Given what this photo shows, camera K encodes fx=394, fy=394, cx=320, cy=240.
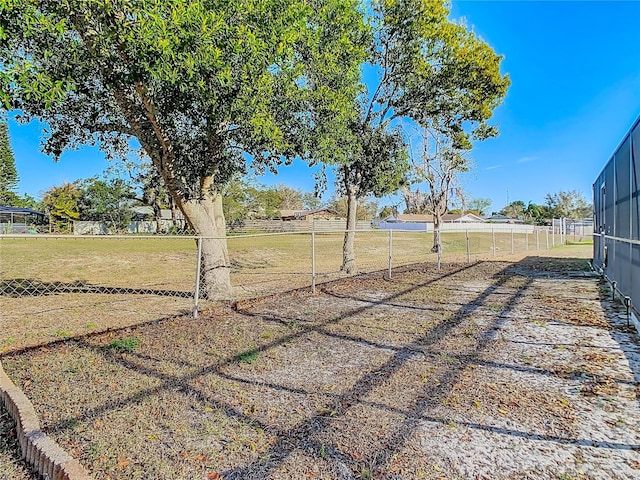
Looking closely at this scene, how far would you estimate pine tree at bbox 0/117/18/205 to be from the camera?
49763 millimetres

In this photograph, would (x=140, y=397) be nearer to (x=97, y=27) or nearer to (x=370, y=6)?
(x=97, y=27)

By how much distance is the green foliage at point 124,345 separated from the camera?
169 inches

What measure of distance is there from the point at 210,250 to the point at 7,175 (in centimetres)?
6152

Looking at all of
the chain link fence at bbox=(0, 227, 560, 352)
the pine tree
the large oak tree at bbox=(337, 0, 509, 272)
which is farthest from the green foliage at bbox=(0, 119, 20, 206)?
the large oak tree at bbox=(337, 0, 509, 272)

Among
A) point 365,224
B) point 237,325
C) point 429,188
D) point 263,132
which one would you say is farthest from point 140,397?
point 365,224

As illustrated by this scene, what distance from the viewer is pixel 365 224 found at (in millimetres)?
47500

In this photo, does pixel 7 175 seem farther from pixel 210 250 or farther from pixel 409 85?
pixel 409 85

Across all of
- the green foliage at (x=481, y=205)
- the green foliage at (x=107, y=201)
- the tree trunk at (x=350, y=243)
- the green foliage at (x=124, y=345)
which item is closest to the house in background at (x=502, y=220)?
the green foliage at (x=481, y=205)

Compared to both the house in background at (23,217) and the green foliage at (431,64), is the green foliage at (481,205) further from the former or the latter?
the green foliage at (431,64)

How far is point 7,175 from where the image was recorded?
2098 inches

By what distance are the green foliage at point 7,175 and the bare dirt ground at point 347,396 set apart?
57.3 metres

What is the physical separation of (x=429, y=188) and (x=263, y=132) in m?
17.2

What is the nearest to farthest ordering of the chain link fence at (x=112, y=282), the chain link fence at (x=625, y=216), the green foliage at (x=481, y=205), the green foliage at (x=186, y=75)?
the green foliage at (x=186, y=75) → the chain link fence at (x=625, y=216) → the chain link fence at (x=112, y=282) → the green foliage at (x=481, y=205)

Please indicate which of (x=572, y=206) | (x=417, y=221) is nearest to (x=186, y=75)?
(x=417, y=221)
